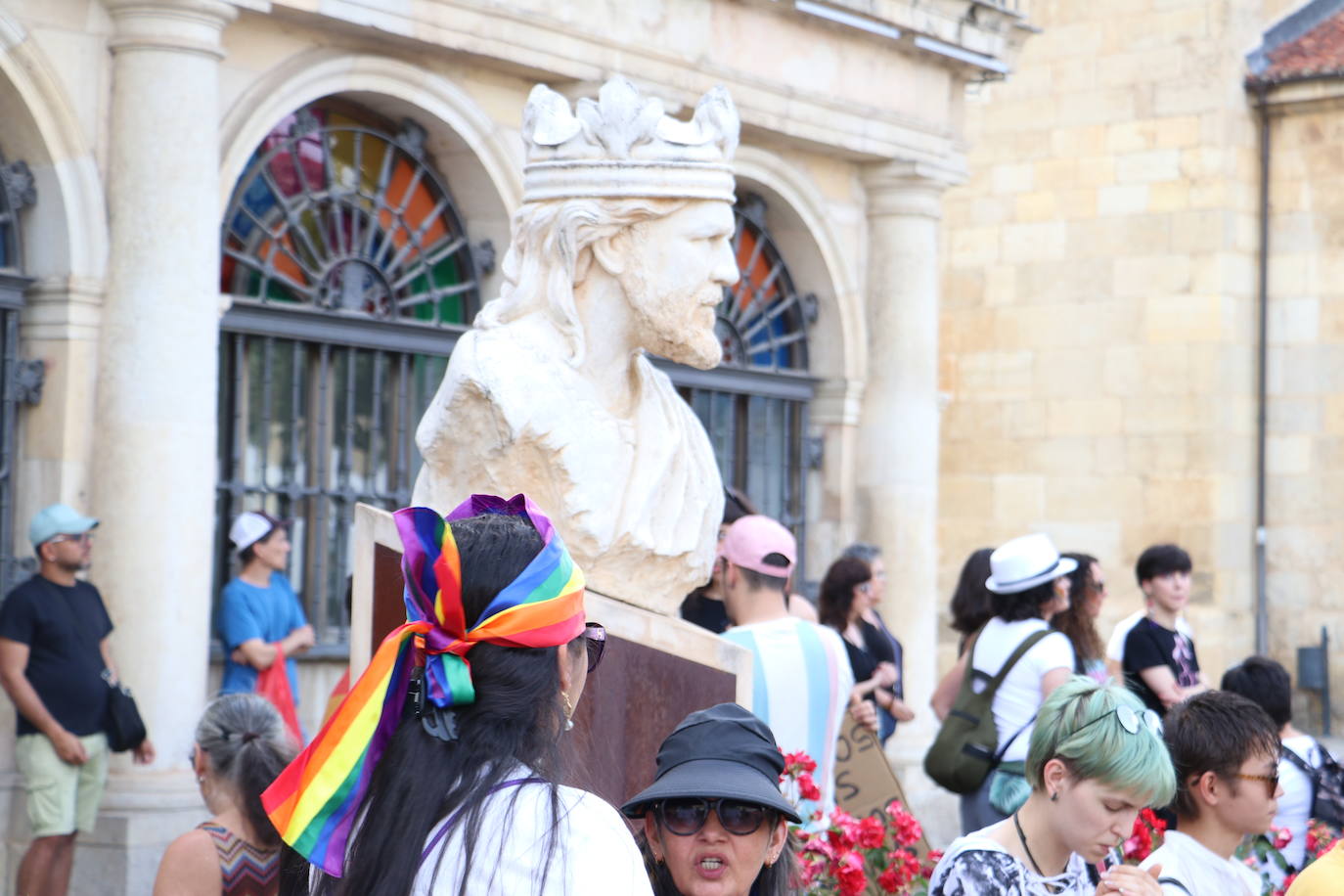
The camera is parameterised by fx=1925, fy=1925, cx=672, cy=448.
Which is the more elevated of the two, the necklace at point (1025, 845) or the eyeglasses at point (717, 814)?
the eyeglasses at point (717, 814)

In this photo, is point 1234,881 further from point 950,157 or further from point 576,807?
point 950,157

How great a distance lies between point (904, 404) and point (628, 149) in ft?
24.0

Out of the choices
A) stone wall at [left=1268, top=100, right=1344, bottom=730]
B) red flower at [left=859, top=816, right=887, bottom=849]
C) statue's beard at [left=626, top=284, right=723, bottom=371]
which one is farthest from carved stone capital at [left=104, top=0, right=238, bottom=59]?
stone wall at [left=1268, top=100, right=1344, bottom=730]

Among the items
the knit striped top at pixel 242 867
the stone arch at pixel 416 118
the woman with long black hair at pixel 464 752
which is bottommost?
the knit striped top at pixel 242 867

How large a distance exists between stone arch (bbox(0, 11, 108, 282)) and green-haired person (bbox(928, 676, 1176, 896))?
5191 millimetres

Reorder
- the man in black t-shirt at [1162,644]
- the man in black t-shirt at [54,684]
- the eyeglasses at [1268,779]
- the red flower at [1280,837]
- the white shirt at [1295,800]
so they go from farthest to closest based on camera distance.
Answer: the man in black t-shirt at [1162,644] → the man in black t-shirt at [54,684] → the white shirt at [1295,800] → the red flower at [1280,837] → the eyeglasses at [1268,779]

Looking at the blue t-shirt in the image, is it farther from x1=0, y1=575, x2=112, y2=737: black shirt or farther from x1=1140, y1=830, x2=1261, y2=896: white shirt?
x1=1140, y1=830, x2=1261, y2=896: white shirt

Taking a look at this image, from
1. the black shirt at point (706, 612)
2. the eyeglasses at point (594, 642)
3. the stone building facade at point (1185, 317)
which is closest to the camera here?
the eyeglasses at point (594, 642)

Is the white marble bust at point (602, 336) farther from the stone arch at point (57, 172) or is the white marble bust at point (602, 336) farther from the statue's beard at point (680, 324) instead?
the stone arch at point (57, 172)

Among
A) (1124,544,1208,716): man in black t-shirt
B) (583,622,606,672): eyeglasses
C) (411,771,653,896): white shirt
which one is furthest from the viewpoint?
(1124,544,1208,716): man in black t-shirt

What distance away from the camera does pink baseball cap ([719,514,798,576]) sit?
16.1ft

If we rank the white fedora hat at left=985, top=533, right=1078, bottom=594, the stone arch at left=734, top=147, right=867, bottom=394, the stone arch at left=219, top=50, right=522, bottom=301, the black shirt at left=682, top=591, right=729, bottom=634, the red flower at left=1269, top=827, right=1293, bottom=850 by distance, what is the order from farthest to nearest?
1. the stone arch at left=734, top=147, right=867, bottom=394
2. the stone arch at left=219, top=50, right=522, bottom=301
3. the black shirt at left=682, top=591, right=729, bottom=634
4. the white fedora hat at left=985, top=533, right=1078, bottom=594
5. the red flower at left=1269, top=827, right=1293, bottom=850

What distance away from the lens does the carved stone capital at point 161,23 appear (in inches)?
293

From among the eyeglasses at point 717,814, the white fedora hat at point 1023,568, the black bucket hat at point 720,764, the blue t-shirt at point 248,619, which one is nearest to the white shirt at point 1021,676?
the white fedora hat at point 1023,568
